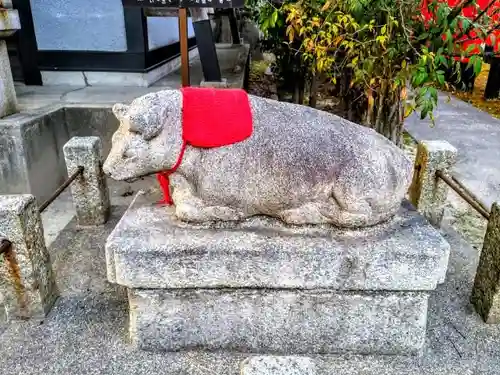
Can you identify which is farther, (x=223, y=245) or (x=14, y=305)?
(x=14, y=305)

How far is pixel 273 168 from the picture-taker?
83.3 inches

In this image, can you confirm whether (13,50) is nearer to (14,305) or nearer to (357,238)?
(14,305)

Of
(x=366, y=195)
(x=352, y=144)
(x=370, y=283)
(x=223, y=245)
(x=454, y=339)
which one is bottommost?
(x=454, y=339)

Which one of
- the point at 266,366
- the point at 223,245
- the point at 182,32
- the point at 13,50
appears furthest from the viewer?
the point at 13,50

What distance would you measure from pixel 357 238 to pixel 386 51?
1.80 metres

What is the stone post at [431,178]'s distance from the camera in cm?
323

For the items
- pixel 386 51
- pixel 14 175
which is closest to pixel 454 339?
pixel 386 51

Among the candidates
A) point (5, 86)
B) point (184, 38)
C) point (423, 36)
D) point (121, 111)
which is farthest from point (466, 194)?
point (5, 86)

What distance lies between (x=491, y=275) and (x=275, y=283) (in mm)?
1271

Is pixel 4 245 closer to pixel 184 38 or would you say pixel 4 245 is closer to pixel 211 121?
pixel 211 121

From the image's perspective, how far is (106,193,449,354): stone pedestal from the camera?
6.87 ft

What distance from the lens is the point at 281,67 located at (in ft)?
28.2

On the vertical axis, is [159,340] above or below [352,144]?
below

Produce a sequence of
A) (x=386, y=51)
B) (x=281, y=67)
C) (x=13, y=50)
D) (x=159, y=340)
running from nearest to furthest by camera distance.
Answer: (x=159, y=340)
(x=386, y=51)
(x=13, y=50)
(x=281, y=67)
